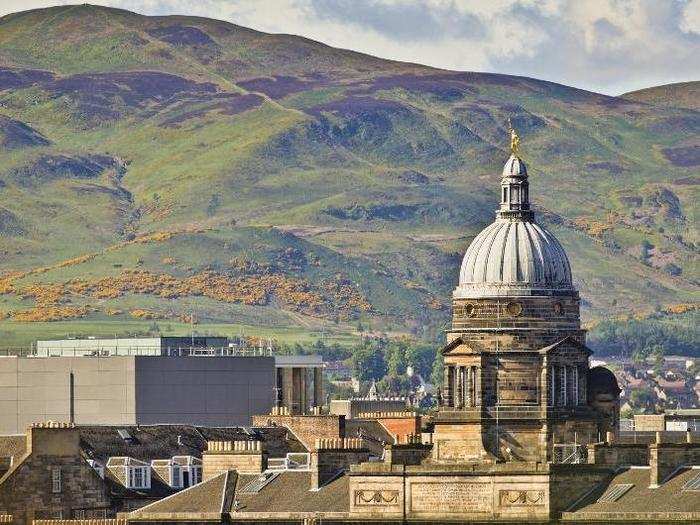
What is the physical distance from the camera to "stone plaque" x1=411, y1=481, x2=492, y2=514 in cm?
11938

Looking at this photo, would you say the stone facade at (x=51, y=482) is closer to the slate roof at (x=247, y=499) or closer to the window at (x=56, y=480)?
the window at (x=56, y=480)

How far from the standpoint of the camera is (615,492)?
11388 centimetres

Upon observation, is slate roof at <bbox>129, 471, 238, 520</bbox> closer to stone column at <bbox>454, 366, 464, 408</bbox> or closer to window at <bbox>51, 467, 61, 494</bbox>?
window at <bbox>51, 467, 61, 494</bbox>

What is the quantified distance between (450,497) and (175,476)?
105ft

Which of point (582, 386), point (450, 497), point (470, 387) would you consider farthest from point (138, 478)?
point (450, 497)

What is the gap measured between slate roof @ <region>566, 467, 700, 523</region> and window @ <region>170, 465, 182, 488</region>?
3712 centimetres

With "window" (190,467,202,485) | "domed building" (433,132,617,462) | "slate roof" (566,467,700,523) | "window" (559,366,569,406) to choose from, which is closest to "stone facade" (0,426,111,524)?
"window" (190,467,202,485)

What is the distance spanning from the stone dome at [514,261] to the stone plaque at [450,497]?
1642cm

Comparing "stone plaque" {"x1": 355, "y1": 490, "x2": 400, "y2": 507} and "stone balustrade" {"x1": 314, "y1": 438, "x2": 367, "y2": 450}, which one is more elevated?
"stone balustrade" {"x1": 314, "y1": 438, "x2": 367, "y2": 450}

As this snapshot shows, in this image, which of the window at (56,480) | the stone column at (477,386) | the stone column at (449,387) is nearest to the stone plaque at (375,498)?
the stone column at (477,386)

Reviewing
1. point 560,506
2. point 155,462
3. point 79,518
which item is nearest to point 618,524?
point 560,506

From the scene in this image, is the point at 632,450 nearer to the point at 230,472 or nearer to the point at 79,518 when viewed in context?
the point at 230,472

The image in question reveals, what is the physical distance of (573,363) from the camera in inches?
5330

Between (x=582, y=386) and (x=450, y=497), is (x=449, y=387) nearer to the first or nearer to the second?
(x=582, y=386)
